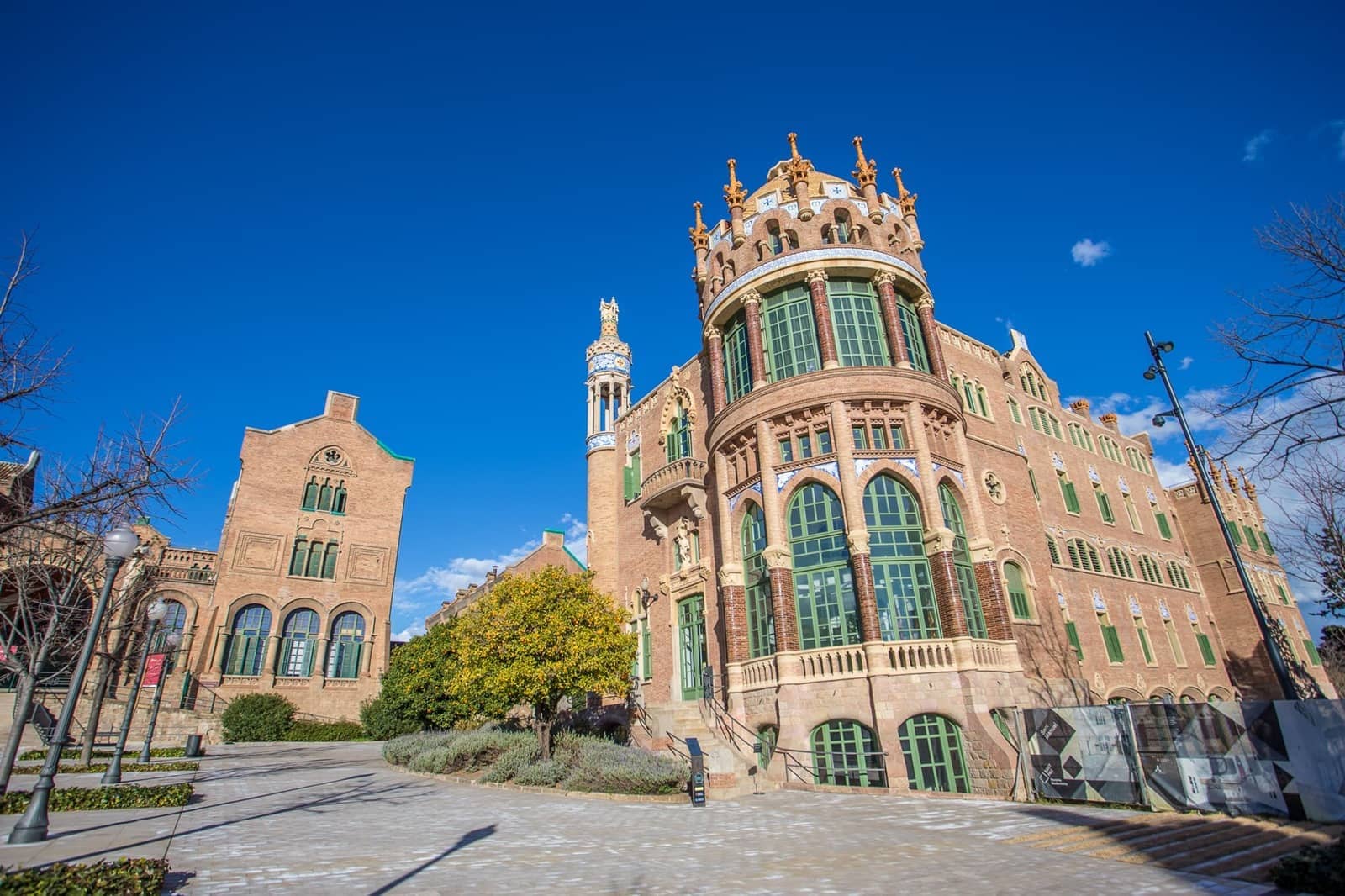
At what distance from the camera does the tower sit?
2995 centimetres

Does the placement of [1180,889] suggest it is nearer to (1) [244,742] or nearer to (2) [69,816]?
(2) [69,816]

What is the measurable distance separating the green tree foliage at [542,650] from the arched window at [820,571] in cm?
540

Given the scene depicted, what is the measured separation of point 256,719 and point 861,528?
2830cm

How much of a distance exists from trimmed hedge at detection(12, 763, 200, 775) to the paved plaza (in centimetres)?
511

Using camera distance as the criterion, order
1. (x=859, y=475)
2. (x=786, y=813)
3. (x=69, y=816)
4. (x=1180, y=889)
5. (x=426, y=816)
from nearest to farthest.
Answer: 1. (x=1180, y=889)
2. (x=69, y=816)
3. (x=426, y=816)
4. (x=786, y=813)
5. (x=859, y=475)

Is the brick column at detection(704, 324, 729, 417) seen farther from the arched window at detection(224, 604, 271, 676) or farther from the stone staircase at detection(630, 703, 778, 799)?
the arched window at detection(224, 604, 271, 676)

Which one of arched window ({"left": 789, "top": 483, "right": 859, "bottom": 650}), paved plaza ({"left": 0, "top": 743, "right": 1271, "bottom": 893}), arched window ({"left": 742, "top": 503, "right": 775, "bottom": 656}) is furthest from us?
arched window ({"left": 742, "top": 503, "right": 775, "bottom": 656})

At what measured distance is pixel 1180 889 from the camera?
709cm

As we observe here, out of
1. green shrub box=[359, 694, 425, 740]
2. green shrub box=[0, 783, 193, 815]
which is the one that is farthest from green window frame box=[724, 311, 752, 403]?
green shrub box=[359, 694, 425, 740]

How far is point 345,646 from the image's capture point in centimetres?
3534

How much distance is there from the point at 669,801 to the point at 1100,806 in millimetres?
8268

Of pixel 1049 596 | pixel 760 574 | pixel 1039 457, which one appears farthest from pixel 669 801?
pixel 1039 457

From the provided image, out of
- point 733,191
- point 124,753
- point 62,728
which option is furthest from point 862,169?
point 124,753

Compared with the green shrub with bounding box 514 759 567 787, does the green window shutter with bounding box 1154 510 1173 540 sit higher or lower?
higher
